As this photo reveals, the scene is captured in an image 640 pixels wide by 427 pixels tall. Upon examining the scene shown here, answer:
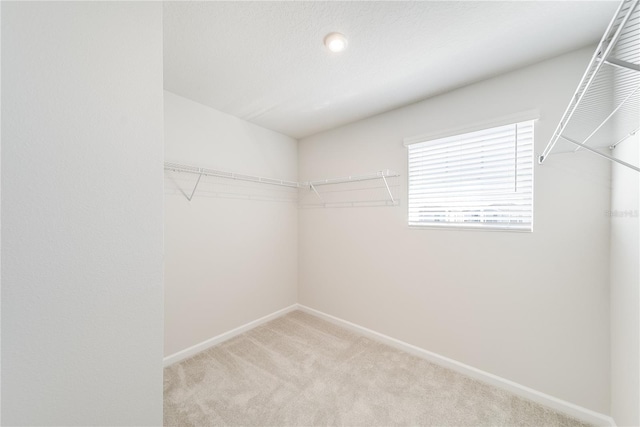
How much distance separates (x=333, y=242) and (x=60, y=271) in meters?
2.36

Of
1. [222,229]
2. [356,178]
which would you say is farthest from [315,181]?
[222,229]

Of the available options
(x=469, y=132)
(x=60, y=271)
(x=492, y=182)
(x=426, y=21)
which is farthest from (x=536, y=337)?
(x=60, y=271)

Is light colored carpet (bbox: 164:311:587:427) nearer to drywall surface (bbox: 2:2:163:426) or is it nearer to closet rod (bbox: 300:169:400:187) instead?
drywall surface (bbox: 2:2:163:426)

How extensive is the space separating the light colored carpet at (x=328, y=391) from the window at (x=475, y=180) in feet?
3.98

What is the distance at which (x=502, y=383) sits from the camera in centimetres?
178

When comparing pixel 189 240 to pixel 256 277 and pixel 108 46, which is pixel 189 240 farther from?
pixel 108 46

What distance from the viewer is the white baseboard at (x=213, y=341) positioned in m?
2.09

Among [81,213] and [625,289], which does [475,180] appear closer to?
[625,289]

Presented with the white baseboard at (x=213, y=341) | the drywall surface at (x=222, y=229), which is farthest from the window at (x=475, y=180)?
the white baseboard at (x=213, y=341)

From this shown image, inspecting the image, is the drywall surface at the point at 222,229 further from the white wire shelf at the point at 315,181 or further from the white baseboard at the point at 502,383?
the white baseboard at the point at 502,383

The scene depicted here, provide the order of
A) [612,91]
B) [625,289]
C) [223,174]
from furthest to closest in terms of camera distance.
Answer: [223,174] → [625,289] → [612,91]

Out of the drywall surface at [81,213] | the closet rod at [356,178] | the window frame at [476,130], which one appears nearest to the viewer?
the drywall surface at [81,213]

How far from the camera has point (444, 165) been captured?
2.08 meters

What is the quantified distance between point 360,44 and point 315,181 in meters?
1.57
